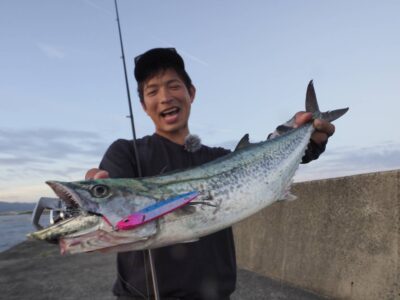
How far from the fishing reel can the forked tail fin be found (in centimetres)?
253

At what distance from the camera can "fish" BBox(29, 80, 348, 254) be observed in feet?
6.42

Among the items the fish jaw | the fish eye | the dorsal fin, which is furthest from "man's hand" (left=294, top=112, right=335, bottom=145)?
the fish jaw

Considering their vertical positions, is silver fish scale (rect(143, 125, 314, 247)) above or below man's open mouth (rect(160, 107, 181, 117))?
below

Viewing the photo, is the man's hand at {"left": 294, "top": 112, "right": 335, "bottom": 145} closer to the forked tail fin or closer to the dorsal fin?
the forked tail fin

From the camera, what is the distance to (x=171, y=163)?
2975 mm

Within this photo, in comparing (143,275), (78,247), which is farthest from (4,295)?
(78,247)

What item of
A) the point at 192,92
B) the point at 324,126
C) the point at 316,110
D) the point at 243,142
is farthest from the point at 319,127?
the point at 192,92

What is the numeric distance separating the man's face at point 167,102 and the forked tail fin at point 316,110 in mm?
1383

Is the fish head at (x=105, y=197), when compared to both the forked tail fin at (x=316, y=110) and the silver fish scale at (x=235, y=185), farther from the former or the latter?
the forked tail fin at (x=316, y=110)

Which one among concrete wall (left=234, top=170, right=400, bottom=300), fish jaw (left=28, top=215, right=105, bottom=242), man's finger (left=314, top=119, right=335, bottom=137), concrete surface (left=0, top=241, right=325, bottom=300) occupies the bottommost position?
concrete surface (left=0, top=241, right=325, bottom=300)

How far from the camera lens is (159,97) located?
3061 millimetres

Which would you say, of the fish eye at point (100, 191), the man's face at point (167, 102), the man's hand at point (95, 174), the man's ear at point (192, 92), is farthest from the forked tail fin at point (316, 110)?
the fish eye at point (100, 191)

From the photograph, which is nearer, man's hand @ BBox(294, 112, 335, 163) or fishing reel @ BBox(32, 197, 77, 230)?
fishing reel @ BBox(32, 197, 77, 230)

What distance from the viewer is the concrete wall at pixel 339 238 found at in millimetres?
4070
